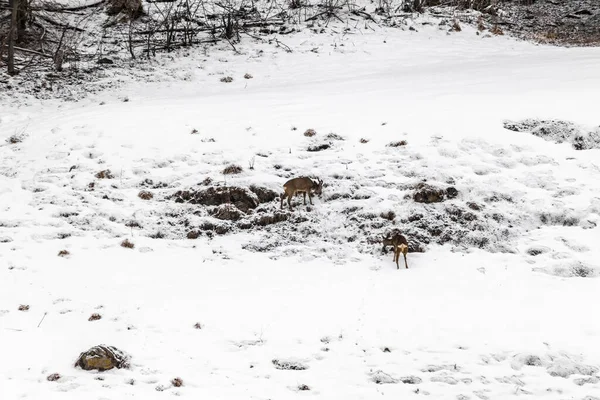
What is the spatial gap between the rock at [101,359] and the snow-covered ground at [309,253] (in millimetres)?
114

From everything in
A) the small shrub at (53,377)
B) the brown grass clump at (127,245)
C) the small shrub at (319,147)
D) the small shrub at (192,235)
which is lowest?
the small shrub at (53,377)

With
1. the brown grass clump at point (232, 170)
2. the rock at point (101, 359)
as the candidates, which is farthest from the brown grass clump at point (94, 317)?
the brown grass clump at point (232, 170)

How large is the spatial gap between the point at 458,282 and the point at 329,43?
11.4 meters

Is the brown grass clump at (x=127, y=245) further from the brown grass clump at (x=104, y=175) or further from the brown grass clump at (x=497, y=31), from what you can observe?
the brown grass clump at (x=497, y=31)

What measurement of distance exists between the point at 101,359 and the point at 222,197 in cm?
404

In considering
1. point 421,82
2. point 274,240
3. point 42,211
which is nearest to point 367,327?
point 274,240

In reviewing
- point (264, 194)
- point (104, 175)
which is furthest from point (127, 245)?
point (264, 194)

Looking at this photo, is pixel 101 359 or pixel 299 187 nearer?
pixel 101 359

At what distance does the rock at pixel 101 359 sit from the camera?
5570mm

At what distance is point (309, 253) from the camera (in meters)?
7.96

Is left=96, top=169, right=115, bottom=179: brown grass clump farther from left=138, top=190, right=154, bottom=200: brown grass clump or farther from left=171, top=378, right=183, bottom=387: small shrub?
left=171, top=378, right=183, bottom=387: small shrub

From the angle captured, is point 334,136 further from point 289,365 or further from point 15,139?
point 15,139

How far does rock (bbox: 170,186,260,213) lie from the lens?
9039 millimetres

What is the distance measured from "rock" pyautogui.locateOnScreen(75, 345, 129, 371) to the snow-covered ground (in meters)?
0.11
